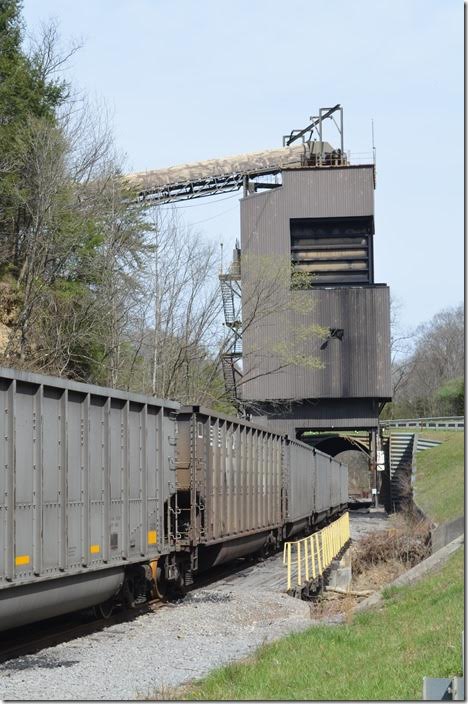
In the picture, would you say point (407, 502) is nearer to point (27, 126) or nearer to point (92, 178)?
point (92, 178)

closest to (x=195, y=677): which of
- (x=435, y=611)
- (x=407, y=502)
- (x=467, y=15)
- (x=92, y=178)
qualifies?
(x=435, y=611)

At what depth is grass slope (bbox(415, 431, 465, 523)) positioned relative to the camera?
132ft

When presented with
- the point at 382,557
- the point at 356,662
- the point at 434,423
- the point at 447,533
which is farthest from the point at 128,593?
the point at 434,423

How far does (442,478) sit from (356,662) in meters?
46.9

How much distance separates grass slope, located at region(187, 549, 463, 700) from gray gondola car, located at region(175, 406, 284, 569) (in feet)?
13.3

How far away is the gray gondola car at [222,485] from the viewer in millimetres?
18234

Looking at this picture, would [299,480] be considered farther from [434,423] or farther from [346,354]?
[434,423]

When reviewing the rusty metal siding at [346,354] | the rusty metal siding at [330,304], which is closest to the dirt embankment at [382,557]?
the rusty metal siding at [346,354]

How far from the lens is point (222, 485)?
19.9m

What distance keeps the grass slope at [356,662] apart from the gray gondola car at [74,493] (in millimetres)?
2702

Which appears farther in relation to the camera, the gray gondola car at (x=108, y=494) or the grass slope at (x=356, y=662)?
the gray gondola car at (x=108, y=494)

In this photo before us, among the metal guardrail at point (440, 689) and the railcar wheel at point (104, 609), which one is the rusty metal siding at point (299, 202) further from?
the metal guardrail at point (440, 689)

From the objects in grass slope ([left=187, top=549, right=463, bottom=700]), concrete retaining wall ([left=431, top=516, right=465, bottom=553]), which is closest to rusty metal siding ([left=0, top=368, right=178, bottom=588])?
grass slope ([left=187, top=549, right=463, bottom=700])

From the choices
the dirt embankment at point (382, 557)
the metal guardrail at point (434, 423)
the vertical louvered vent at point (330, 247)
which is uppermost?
the vertical louvered vent at point (330, 247)
